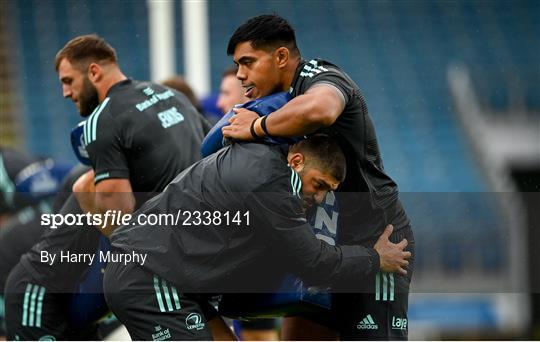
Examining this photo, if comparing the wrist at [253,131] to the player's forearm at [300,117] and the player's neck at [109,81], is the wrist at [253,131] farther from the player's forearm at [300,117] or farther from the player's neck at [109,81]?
the player's neck at [109,81]

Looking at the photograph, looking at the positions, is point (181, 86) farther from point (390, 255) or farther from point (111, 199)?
point (390, 255)

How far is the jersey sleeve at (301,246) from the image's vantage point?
3.78 meters

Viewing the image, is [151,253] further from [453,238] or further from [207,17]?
[207,17]

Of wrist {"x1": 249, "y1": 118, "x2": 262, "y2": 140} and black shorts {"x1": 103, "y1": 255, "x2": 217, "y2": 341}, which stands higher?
wrist {"x1": 249, "y1": 118, "x2": 262, "y2": 140}

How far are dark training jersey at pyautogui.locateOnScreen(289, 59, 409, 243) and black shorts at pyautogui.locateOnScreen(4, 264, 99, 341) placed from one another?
5.52 ft

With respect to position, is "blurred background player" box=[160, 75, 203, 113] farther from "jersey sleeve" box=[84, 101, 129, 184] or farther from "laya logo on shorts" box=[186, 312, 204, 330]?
"laya logo on shorts" box=[186, 312, 204, 330]

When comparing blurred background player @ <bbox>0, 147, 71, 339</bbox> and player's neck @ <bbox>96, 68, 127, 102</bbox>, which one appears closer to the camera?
player's neck @ <bbox>96, 68, 127, 102</bbox>

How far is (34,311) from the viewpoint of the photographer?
509 cm

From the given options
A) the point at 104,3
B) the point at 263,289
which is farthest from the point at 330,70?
the point at 104,3

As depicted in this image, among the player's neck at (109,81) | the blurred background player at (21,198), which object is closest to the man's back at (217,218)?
the player's neck at (109,81)

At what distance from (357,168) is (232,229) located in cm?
60

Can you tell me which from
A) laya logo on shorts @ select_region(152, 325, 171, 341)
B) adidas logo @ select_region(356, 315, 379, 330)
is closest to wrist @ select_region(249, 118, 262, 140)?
laya logo on shorts @ select_region(152, 325, 171, 341)

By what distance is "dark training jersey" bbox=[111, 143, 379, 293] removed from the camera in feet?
12.4

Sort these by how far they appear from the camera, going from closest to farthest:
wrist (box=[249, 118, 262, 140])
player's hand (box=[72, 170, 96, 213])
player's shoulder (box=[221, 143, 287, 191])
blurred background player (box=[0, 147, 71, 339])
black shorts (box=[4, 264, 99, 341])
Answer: player's shoulder (box=[221, 143, 287, 191]) < wrist (box=[249, 118, 262, 140]) < player's hand (box=[72, 170, 96, 213]) < black shorts (box=[4, 264, 99, 341]) < blurred background player (box=[0, 147, 71, 339])
